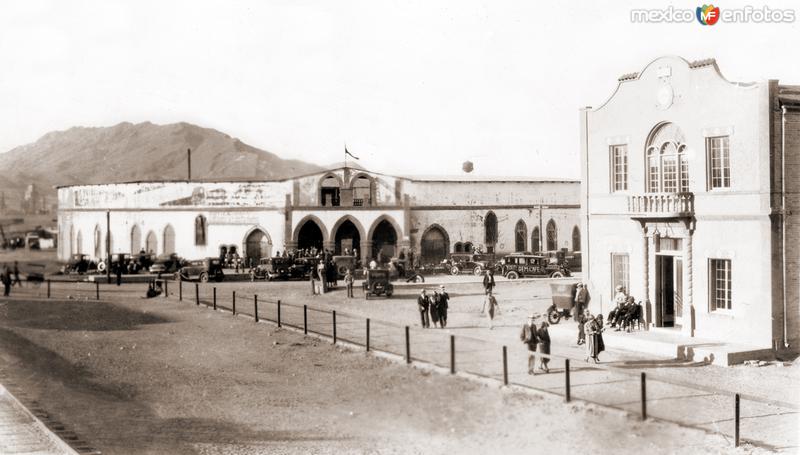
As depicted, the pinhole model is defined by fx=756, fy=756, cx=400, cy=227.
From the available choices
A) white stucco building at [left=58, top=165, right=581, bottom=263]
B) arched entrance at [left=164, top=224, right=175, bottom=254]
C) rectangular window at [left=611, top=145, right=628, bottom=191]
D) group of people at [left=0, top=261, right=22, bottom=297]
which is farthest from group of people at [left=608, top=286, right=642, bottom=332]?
arched entrance at [left=164, top=224, right=175, bottom=254]

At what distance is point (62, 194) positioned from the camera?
51.1 m

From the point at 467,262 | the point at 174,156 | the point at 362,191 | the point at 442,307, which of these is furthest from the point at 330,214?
the point at 174,156

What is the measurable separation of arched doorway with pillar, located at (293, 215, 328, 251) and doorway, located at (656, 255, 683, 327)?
28.1 metres

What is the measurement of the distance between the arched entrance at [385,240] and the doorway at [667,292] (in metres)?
27.3

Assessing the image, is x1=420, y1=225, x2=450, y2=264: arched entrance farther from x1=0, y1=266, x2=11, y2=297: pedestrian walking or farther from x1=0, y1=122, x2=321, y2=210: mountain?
x1=0, y1=122, x2=321, y2=210: mountain

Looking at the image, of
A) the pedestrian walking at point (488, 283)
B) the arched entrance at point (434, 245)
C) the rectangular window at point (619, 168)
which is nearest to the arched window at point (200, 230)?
the arched entrance at point (434, 245)

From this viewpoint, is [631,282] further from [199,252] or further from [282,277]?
[199,252]

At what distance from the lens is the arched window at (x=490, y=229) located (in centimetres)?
4838

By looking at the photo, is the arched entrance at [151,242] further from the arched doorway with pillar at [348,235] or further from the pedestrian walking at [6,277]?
the pedestrian walking at [6,277]

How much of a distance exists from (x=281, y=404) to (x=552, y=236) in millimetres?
38874

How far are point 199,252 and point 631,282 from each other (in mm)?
31856

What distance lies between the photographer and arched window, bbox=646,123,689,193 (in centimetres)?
2100

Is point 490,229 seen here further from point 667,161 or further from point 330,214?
point 667,161

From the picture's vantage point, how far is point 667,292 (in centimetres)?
2159
